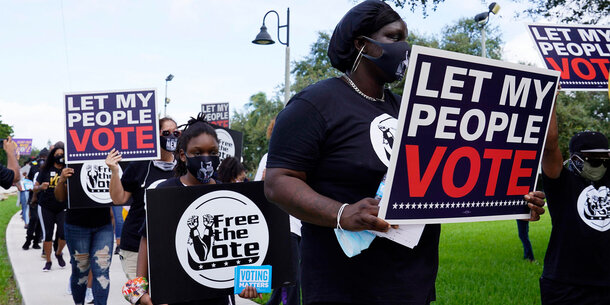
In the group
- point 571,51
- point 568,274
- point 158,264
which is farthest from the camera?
point 571,51

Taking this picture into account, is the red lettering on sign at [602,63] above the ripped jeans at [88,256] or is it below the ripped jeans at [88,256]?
above

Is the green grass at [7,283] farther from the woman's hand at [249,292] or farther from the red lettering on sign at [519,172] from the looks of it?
the red lettering on sign at [519,172]

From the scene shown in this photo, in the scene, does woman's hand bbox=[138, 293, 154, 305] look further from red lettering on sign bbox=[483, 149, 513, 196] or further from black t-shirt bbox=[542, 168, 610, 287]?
black t-shirt bbox=[542, 168, 610, 287]

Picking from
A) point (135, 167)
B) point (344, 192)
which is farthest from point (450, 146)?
point (135, 167)

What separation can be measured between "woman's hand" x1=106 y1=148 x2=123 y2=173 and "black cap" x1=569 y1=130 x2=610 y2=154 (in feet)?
12.1

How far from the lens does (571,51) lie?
16.2ft

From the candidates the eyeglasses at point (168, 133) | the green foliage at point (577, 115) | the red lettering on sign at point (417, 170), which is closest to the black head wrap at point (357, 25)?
the red lettering on sign at point (417, 170)

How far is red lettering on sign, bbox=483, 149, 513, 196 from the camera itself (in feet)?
6.97

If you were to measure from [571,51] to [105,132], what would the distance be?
14.2 feet

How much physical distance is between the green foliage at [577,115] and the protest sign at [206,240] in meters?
35.0

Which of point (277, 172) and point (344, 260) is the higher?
point (277, 172)

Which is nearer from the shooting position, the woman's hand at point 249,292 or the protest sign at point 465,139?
the protest sign at point 465,139

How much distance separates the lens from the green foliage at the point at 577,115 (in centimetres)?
3728

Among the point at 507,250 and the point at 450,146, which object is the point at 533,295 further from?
the point at 450,146
